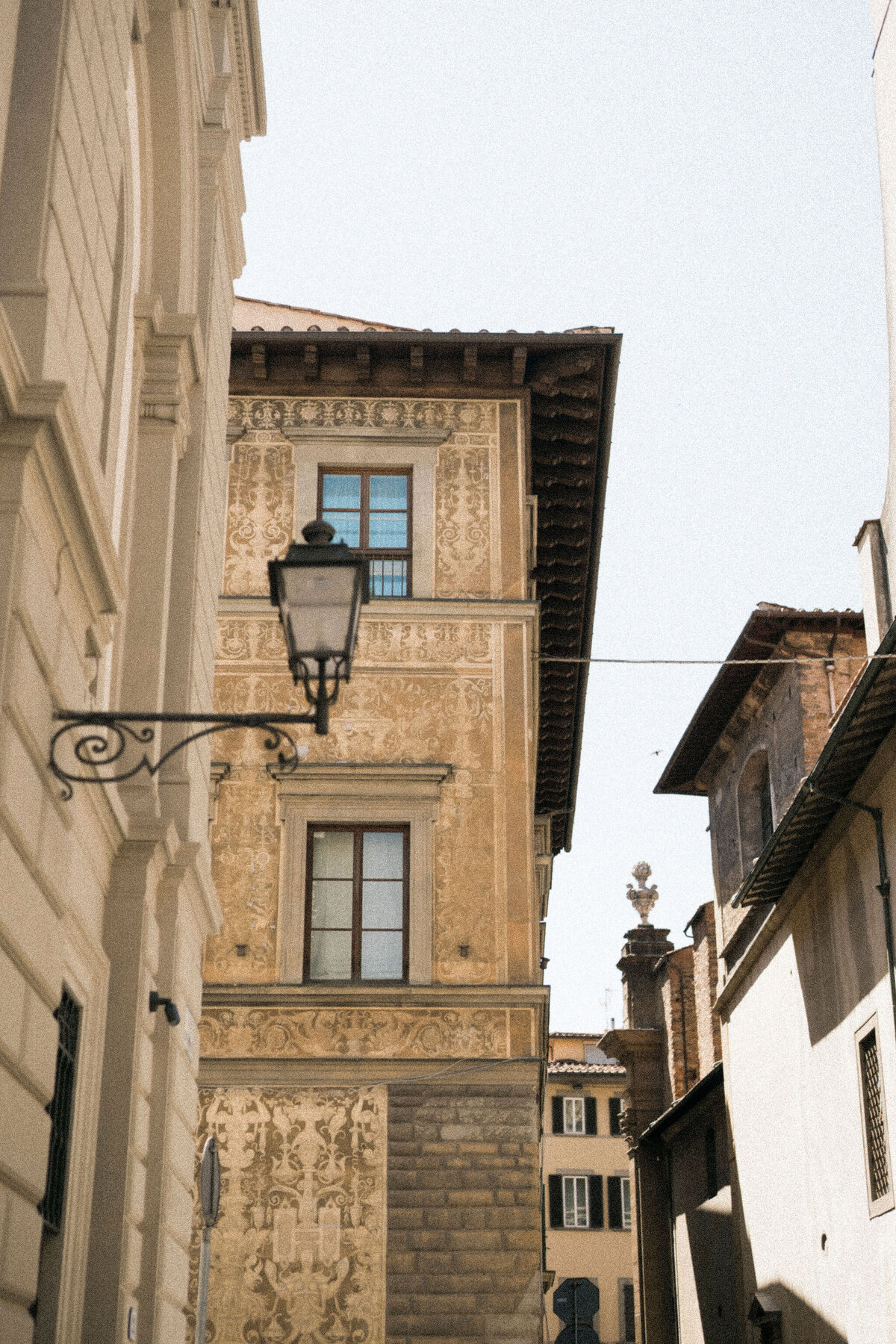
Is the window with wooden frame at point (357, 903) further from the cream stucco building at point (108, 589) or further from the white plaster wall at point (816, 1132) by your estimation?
the cream stucco building at point (108, 589)

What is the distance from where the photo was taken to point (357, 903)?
17.4 metres

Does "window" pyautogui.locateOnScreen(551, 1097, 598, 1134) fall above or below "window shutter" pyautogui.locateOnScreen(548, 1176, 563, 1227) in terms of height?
above

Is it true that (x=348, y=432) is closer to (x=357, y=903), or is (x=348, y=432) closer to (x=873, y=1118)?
(x=357, y=903)

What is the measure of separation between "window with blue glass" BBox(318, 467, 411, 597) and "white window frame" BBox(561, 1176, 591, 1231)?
138 feet

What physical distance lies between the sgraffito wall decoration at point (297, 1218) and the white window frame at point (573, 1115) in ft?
139

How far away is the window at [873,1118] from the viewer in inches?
575

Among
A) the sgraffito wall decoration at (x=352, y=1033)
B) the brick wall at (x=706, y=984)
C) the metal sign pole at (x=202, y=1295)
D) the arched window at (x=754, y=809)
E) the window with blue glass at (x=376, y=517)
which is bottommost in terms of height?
the metal sign pole at (x=202, y=1295)

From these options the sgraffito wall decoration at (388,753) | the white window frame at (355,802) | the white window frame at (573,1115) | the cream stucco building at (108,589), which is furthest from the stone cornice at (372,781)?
the white window frame at (573,1115)

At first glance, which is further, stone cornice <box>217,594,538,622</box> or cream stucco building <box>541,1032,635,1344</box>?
cream stucco building <box>541,1032,635,1344</box>

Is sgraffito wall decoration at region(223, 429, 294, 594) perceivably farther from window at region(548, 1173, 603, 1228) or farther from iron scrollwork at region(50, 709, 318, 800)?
window at region(548, 1173, 603, 1228)

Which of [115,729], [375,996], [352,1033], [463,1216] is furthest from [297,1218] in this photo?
[115,729]

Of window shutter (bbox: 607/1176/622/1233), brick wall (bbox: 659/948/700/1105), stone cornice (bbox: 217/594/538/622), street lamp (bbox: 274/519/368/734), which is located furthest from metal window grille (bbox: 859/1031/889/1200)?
window shutter (bbox: 607/1176/622/1233)

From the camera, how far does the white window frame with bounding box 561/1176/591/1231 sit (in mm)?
55969

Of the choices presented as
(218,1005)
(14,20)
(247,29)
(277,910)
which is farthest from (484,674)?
(14,20)
